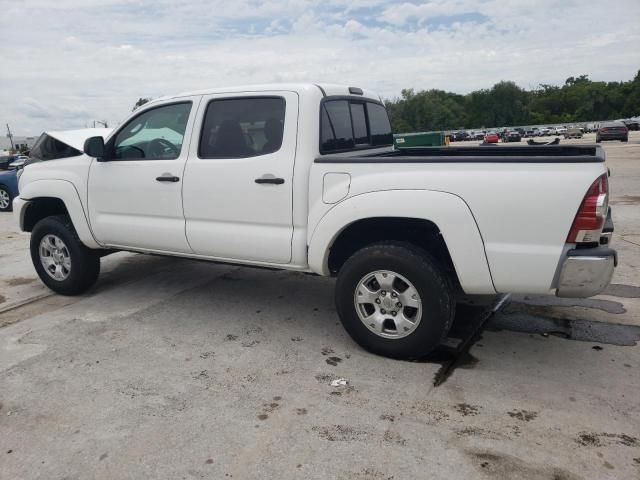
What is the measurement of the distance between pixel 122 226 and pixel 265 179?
1678mm

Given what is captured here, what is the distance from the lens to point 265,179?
3.98 meters

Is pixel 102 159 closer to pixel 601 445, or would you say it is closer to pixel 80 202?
pixel 80 202

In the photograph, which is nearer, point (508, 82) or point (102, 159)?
point (102, 159)

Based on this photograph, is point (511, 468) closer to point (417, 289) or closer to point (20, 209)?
point (417, 289)

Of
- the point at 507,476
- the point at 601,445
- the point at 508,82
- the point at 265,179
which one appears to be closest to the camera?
the point at 507,476

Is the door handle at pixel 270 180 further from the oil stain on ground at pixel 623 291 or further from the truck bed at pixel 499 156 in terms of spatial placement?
the oil stain on ground at pixel 623 291

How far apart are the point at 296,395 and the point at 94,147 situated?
2.91m

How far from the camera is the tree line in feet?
379

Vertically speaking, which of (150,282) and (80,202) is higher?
(80,202)

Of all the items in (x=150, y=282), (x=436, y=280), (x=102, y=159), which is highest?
(x=102, y=159)

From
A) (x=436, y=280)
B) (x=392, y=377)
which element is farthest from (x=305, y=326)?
(x=436, y=280)

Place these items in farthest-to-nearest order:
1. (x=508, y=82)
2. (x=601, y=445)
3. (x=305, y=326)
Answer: (x=508, y=82) < (x=305, y=326) < (x=601, y=445)

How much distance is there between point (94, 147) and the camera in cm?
472

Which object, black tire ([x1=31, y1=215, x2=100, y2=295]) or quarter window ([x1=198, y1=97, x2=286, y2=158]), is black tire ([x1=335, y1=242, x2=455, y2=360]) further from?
black tire ([x1=31, y1=215, x2=100, y2=295])
